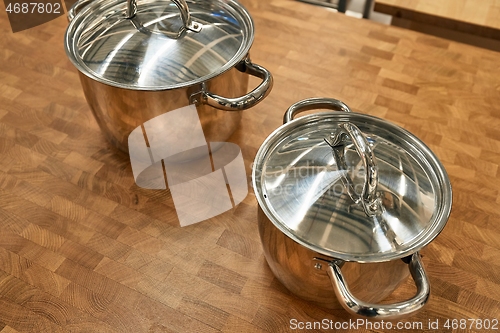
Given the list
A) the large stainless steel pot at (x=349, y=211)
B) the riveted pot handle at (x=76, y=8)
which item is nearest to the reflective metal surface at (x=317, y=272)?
the large stainless steel pot at (x=349, y=211)

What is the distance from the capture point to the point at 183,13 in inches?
31.4

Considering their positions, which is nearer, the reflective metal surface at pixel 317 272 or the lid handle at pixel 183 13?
the reflective metal surface at pixel 317 272

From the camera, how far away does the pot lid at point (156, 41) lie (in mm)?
755

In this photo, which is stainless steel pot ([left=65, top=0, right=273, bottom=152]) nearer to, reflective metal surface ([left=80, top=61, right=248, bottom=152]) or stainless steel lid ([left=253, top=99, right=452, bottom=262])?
reflective metal surface ([left=80, top=61, right=248, bottom=152])

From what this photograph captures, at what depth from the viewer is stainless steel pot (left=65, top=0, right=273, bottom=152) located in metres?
0.75

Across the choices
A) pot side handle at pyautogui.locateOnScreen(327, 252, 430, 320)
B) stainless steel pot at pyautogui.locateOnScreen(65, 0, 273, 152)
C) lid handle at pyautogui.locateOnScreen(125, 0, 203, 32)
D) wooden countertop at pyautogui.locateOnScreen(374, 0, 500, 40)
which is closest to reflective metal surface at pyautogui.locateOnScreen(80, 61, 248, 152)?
stainless steel pot at pyautogui.locateOnScreen(65, 0, 273, 152)

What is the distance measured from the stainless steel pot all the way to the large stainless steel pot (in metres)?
0.15

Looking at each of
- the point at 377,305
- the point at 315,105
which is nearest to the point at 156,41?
the point at 315,105

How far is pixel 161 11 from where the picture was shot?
33.1 inches

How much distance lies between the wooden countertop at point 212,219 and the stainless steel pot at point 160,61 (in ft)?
0.44

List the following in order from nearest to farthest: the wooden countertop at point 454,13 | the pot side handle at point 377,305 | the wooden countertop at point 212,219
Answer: the pot side handle at point 377,305
the wooden countertop at point 212,219
the wooden countertop at point 454,13

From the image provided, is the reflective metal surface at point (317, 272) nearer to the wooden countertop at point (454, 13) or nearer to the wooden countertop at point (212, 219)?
the wooden countertop at point (212, 219)

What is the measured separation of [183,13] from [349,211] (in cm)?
43

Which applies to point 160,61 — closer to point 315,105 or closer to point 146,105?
point 146,105
